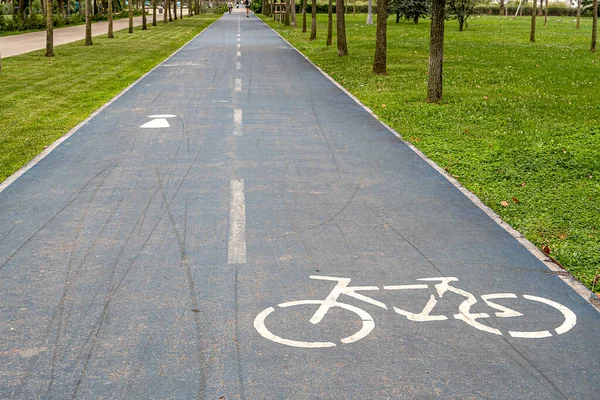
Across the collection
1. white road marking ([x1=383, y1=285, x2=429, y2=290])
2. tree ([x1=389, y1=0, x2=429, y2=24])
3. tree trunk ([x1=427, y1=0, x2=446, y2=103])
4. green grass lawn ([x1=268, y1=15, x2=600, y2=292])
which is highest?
tree ([x1=389, y1=0, x2=429, y2=24])

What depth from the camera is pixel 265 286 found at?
5980 mm

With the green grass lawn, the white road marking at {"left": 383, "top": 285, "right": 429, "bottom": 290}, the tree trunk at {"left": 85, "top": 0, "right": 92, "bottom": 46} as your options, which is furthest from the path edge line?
the tree trunk at {"left": 85, "top": 0, "right": 92, "bottom": 46}

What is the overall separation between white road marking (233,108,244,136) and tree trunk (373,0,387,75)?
911 cm

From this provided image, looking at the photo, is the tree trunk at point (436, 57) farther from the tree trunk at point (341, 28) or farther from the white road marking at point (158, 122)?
the tree trunk at point (341, 28)

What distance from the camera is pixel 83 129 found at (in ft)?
44.5

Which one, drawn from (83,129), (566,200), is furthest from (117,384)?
(83,129)

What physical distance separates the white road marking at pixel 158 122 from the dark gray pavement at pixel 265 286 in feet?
7.54

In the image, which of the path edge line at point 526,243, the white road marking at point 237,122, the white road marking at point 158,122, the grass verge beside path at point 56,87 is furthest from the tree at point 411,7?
the path edge line at point 526,243

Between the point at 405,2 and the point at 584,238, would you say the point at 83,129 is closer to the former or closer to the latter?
the point at 584,238

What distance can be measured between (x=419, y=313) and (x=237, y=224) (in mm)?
2842

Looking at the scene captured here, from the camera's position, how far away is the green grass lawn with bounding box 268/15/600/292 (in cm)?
809

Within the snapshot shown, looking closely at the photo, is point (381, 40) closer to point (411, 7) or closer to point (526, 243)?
point (526, 243)

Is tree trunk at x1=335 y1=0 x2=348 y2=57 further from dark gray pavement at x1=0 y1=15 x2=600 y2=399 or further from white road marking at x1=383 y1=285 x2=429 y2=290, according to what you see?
white road marking at x1=383 y1=285 x2=429 y2=290

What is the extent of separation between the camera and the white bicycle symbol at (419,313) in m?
5.14
